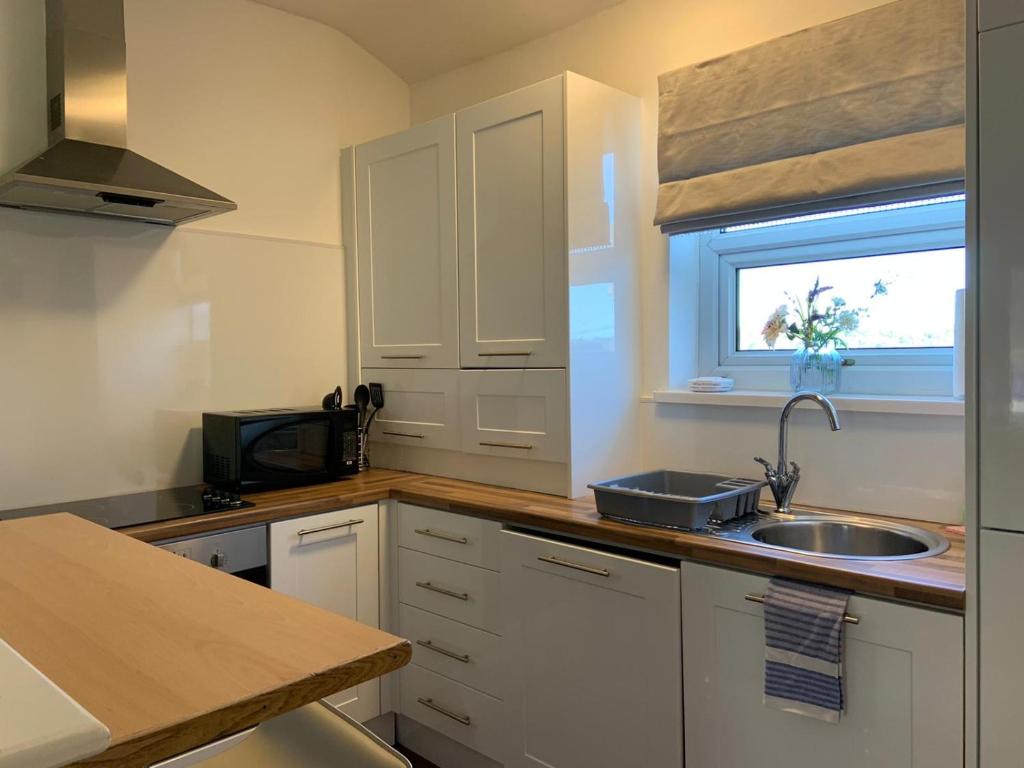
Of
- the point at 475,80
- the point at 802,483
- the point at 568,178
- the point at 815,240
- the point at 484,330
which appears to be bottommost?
the point at 802,483

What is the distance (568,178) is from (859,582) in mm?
1374

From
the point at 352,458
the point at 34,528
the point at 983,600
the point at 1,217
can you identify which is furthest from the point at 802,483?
the point at 1,217

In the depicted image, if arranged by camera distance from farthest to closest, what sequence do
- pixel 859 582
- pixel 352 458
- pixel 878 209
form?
pixel 352 458 < pixel 878 209 < pixel 859 582

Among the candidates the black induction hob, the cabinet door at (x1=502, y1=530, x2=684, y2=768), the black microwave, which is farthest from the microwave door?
the cabinet door at (x1=502, y1=530, x2=684, y2=768)

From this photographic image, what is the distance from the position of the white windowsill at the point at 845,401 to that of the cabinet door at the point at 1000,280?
60 cm

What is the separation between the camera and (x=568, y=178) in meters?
2.32

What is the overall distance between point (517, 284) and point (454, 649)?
45.5 inches

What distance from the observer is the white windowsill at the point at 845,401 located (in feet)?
6.42

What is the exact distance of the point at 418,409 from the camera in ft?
9.49

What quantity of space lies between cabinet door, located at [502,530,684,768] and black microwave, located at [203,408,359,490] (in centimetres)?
80

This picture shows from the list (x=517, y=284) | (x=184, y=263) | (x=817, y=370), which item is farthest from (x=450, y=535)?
(x=184, y=263)

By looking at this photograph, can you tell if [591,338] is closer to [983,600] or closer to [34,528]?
[983,600]

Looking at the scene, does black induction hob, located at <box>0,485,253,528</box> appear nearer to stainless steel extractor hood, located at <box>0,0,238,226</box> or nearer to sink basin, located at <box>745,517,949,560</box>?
stainless steel extractor hood, located at <box>0,0,238,226</box>

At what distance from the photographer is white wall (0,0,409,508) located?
2.35m
